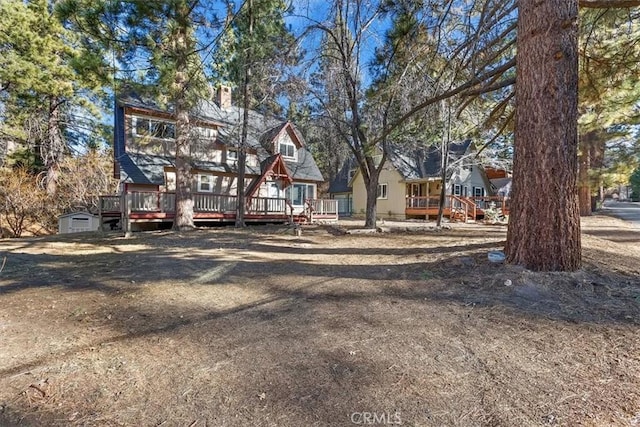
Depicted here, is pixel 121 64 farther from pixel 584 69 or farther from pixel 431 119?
pixel 584 69

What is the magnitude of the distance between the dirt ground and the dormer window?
1529 centimetres

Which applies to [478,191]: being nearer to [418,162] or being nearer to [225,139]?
[418,162]

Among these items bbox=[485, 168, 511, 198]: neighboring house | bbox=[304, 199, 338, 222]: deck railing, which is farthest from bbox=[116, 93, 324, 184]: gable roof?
bbox=[485, 168, 511, 198]: neighboring house

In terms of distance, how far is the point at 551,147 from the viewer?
14.5ft

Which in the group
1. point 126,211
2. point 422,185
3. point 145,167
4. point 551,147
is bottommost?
point 126,211

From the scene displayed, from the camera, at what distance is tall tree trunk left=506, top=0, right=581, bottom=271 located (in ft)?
14.3

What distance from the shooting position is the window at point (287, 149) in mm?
20188

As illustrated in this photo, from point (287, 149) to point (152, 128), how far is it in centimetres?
750

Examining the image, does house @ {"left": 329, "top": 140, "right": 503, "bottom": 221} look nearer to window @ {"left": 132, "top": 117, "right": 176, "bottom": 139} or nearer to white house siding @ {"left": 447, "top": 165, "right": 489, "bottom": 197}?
white house siding @ {"left": 447, "top": 165, "right": 489, "bottom": 197}

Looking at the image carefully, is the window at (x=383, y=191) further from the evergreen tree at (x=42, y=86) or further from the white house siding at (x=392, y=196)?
the evergreen tree at (x=42, y=86)

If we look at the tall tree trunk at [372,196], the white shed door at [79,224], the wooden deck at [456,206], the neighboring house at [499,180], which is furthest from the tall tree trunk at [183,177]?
the neighboring house at [499,180]

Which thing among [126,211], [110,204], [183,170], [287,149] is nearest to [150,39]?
[183,170]

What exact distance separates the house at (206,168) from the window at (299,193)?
62 mm

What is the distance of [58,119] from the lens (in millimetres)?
18656
